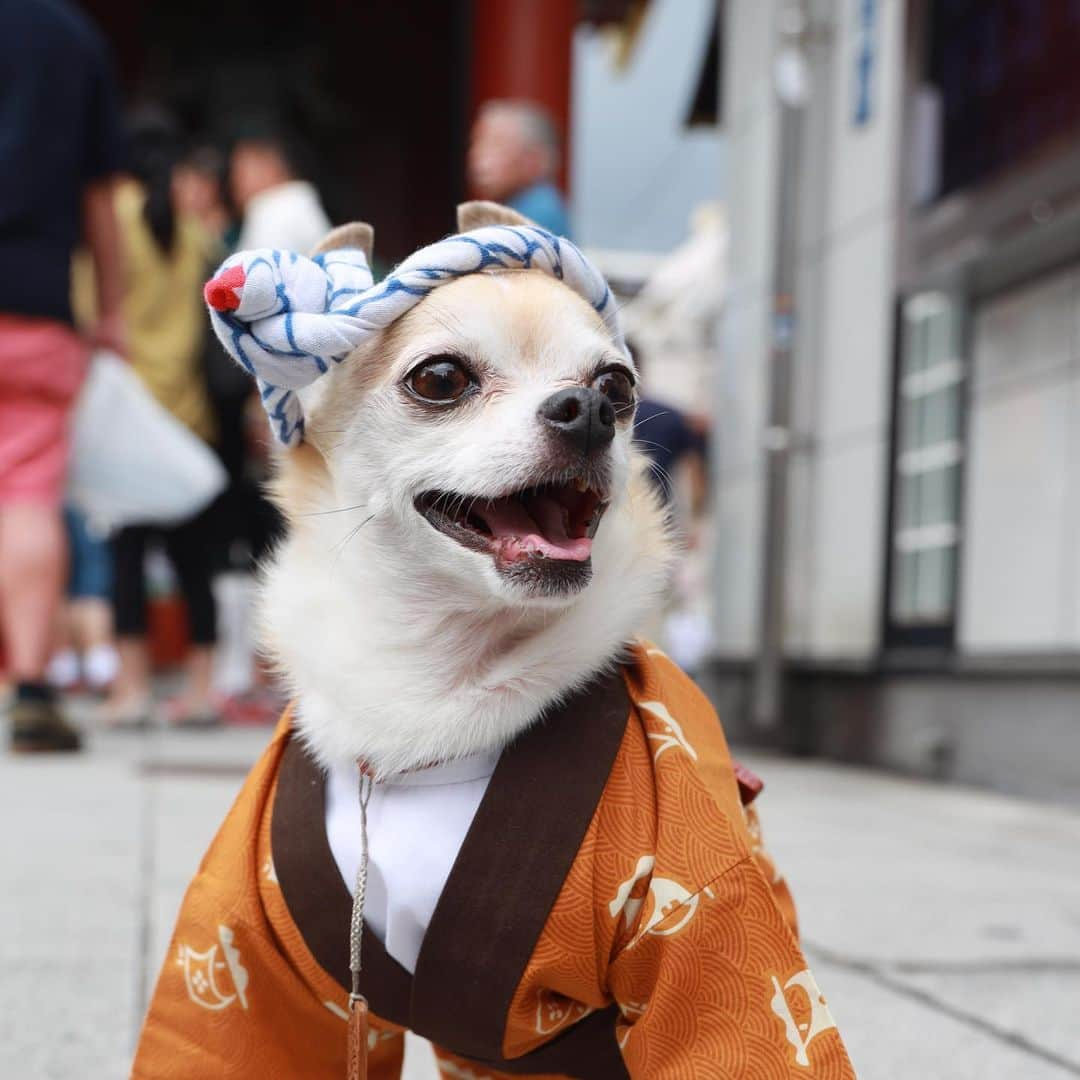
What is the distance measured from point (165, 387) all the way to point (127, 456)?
914 mm

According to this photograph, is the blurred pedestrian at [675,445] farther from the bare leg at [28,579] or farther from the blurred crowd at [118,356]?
the bare leg at [28,579]

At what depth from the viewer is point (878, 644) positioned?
501cm

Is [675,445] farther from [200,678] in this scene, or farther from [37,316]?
[37,316]

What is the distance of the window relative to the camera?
191 inches

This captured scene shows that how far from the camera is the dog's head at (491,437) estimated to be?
4.78ft

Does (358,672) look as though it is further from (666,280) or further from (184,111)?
(184,111)

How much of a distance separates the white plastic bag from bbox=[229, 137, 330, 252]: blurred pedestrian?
70cm

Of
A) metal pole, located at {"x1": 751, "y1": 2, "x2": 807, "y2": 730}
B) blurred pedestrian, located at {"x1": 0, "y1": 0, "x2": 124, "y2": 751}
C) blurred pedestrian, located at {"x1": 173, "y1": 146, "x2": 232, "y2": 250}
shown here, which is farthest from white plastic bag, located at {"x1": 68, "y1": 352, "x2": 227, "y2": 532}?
metal pole, located at {"x1": 751, "y1": 2, "x2": 807, "y2": 730}

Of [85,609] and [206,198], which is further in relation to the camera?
[85,609]

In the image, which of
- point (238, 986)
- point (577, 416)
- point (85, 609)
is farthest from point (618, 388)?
point (85, 609)

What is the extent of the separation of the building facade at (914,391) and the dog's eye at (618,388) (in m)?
2.82

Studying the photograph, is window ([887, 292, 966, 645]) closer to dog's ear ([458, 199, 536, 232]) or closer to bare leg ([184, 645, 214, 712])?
bare leg ([184, 645, 214, 712])

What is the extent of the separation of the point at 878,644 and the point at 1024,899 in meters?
2.10

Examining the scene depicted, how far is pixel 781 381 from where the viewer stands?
5.42 metres
